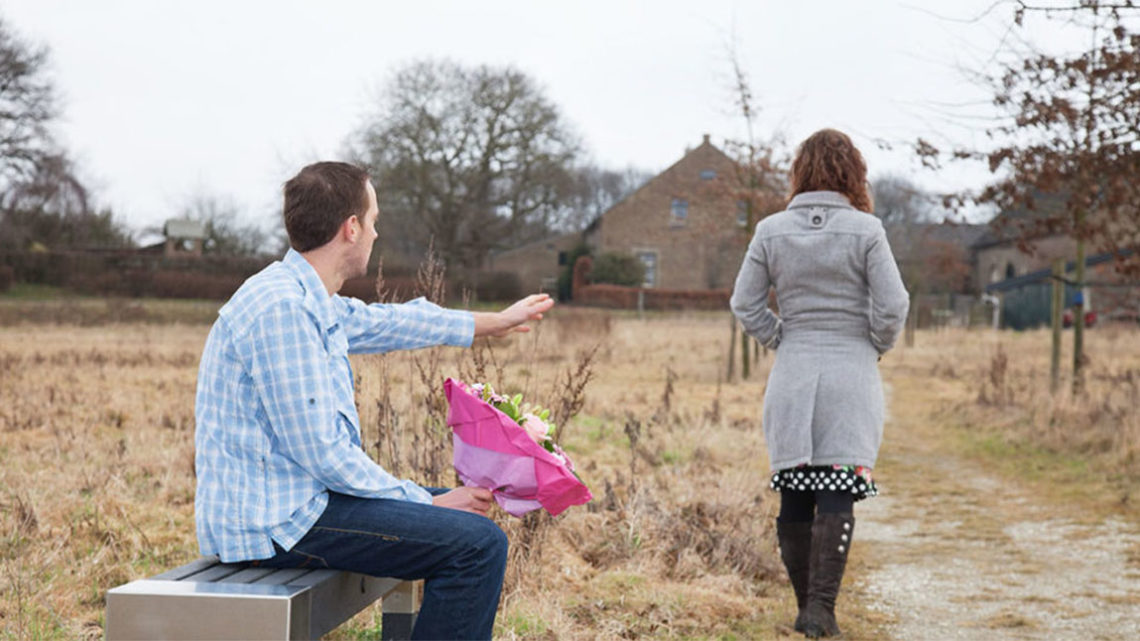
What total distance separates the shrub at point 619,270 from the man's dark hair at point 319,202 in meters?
51.2

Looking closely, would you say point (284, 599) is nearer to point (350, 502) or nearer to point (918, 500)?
point (350, 502)

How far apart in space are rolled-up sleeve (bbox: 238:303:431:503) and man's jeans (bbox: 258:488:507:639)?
129 mm

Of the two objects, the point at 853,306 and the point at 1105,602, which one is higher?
the point at 853,306

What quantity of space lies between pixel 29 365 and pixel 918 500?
1133 cm

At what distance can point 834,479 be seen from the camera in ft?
15.0

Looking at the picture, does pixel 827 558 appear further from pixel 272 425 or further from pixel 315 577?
pixel 272 425

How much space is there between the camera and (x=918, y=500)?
8289mm

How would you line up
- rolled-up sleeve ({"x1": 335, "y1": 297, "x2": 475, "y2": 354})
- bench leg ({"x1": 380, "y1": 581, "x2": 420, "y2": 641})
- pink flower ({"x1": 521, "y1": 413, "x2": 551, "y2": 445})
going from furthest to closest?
1. bench leg ({"x1": 380, "y1": 581, "x2": 420, "y2": 641})
2. rolled-up sleeve ({"x1": 335, "y1": 297, "x2": 475, "y2": 354})
3. pink flower ({"x1": 521, "y1": 413, "x2": 551, "y2": 445})

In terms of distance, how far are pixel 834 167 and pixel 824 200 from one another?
14 centimetres

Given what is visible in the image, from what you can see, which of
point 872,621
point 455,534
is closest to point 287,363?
point 455,534

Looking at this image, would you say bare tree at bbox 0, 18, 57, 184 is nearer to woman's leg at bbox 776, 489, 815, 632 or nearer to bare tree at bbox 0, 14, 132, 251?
bare tree at bbox 0, 14, 132, 251

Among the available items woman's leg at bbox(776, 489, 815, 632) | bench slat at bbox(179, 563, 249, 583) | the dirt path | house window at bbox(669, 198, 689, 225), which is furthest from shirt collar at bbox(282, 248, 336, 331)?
house window at bbox(669, 198, 689, 225)

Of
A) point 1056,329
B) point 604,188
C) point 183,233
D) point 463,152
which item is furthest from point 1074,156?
point 604,188

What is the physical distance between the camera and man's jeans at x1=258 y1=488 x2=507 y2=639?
2902 millimetres
